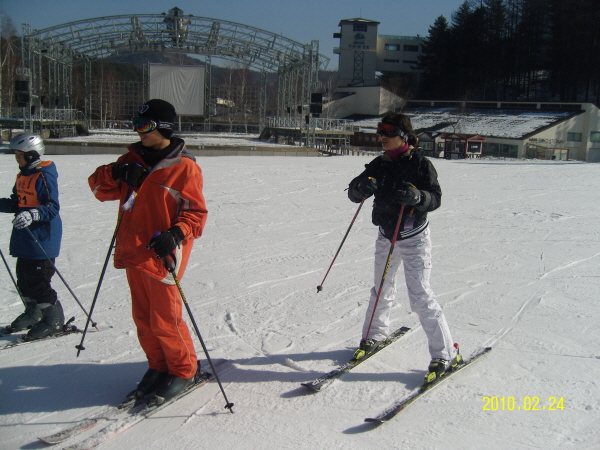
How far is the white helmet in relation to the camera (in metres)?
3.38

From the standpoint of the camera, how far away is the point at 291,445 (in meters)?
2.29

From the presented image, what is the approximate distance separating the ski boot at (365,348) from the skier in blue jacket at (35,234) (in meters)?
2.20

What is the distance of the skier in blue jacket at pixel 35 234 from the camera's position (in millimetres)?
3434

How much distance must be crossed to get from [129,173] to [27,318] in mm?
1889

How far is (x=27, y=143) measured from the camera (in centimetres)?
341

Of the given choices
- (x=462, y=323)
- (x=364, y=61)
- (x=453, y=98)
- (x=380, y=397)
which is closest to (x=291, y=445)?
(x=380, y=397)

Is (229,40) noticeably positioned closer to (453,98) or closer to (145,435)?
(145,435)

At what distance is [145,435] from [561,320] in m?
3.20

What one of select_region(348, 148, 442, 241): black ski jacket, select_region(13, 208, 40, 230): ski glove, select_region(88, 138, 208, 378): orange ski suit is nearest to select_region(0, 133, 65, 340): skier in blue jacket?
select_region(13, 208, 40, 230): ski glove

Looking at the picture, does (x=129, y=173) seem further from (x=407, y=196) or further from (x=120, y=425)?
(x=407, y=196)

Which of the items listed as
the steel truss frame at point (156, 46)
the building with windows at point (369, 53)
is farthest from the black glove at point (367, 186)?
the building with windows at point (369, 53)

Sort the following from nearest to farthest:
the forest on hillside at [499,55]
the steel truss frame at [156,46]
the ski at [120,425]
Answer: the ski at [120,425], the steel truss frame at [156,46], the forest on hillside at [499,55]

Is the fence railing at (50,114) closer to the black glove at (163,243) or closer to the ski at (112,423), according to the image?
the ski at (112,423)

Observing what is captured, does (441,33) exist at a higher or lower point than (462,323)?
higher
